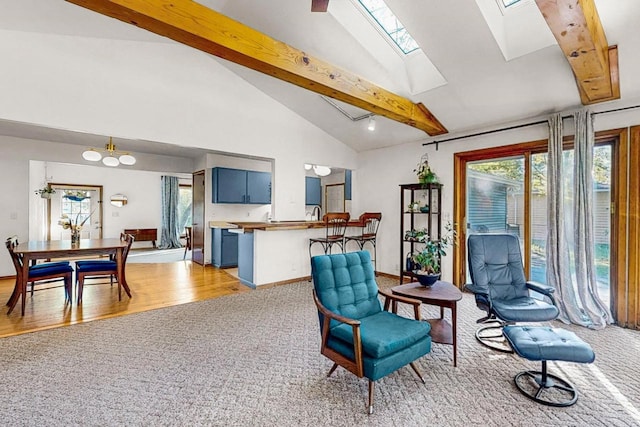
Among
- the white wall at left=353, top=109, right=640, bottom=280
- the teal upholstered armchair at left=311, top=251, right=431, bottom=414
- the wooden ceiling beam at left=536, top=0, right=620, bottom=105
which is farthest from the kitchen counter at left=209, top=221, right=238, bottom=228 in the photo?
the wooden ceiling beam at left=536, top=0, right=620, bottom=105

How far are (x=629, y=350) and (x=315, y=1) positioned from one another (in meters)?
4.00

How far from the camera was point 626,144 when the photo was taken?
10.6ft

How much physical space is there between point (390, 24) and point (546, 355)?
3.44 meters

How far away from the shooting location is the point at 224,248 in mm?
6344

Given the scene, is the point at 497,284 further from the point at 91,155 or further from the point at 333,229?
the point at 91,155

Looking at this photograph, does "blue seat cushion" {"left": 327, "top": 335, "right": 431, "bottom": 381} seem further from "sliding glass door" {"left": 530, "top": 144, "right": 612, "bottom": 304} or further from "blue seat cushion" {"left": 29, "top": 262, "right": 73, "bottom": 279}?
"blue seat cushion" {"left": 29, "top": 262, "right": 73, "bottom": 279}

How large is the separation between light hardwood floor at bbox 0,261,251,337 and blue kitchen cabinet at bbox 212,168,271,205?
1.57 metres

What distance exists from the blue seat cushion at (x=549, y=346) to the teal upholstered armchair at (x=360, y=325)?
0.59 m

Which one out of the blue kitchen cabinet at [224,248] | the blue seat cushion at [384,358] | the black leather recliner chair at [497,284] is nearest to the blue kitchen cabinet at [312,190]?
the blue kitchen cabinet at [224,248]

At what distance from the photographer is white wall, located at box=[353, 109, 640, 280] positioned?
4311 millimetres

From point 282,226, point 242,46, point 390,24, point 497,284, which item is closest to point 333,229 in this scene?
point 282,226

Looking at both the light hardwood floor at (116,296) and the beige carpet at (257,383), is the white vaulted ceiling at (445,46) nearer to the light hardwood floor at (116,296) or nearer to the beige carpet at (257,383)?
the light hardwood floor at (116,296)

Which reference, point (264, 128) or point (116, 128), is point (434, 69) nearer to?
point (264, 128)

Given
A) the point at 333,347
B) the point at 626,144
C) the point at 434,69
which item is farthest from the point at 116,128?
the point at 626,144
